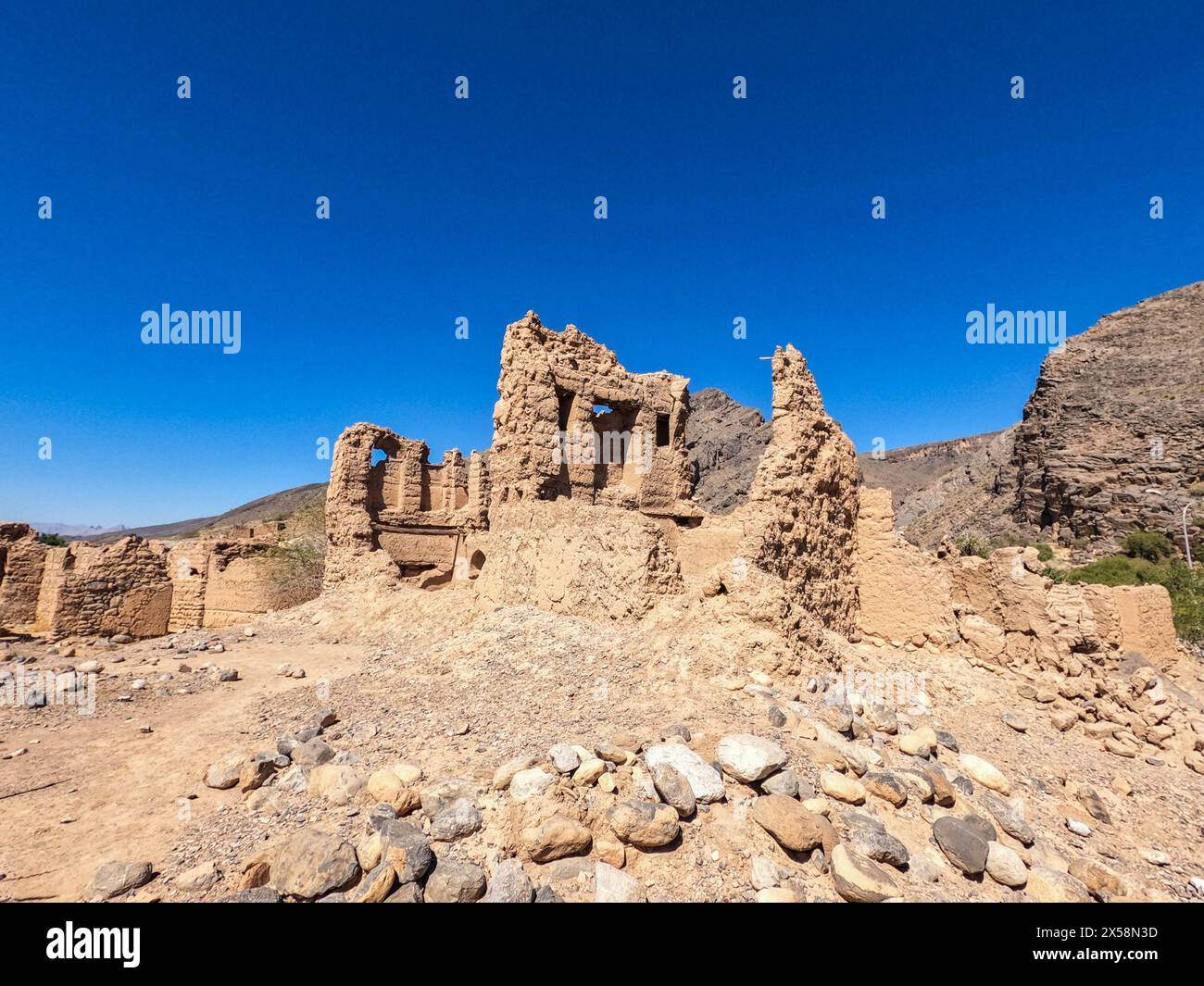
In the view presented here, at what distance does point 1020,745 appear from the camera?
6047 mm

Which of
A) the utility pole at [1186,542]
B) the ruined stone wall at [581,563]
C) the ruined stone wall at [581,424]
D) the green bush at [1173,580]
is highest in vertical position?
the ruined stone wall at [581,424]

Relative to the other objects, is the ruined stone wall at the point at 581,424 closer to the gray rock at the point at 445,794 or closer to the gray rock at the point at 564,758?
the gray rock at the point at 564,758

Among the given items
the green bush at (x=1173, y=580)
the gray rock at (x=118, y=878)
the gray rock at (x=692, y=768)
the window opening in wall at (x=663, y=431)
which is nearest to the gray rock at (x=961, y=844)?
the gray rock at (x=692, y=768)

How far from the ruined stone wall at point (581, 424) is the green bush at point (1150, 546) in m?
35.6

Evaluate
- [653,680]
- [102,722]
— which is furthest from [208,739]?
[653,680]

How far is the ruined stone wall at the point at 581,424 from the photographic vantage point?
12.5 metres

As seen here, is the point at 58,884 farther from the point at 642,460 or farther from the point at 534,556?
the point at 642,460

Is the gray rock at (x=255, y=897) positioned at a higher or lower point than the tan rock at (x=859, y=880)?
lower

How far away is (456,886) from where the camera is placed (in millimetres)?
3217

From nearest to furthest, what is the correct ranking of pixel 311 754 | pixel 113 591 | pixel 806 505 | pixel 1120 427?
1. pixel 311 754
2. pixel 806 505
3. pixel 113 591
4. pixel 1120 427

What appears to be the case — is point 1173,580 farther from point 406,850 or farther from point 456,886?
point 406,850

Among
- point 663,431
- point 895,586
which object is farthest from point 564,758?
point 663,431

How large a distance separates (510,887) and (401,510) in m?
17.9

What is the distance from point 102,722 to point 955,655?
1196 cm
